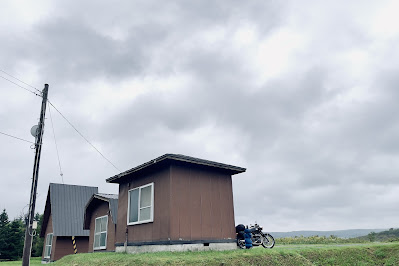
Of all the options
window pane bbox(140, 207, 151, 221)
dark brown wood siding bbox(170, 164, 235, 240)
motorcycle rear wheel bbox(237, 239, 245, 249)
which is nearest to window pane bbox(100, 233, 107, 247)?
window pane bbox(140, 207, 151, 221)

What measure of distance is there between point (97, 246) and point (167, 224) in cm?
973

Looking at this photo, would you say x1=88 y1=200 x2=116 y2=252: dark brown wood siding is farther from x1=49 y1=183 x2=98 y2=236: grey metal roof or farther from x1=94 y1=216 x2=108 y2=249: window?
x1=49 y1=183 x2=98 y2=236: grey metal roof

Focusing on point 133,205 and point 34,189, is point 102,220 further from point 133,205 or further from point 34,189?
point 133,205

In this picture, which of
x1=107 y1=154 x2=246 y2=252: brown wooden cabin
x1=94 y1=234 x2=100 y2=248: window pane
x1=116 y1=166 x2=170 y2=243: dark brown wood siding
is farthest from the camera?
x1=94 y1=234 x2=100 y2=248: window pane

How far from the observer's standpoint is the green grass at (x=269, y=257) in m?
8.76

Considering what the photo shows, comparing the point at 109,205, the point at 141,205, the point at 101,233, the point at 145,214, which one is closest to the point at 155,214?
the point at 145,214

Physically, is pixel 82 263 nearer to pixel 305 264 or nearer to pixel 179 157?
pixel 179 157

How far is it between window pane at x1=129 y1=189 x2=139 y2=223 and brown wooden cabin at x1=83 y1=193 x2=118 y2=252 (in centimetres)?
375

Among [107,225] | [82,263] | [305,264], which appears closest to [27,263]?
[82,263]

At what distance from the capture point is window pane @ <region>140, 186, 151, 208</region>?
41.1 ft

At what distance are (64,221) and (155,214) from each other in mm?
14980

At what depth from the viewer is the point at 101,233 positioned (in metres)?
18.5

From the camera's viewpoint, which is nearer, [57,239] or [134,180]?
[134,180]

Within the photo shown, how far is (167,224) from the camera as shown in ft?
36.2
